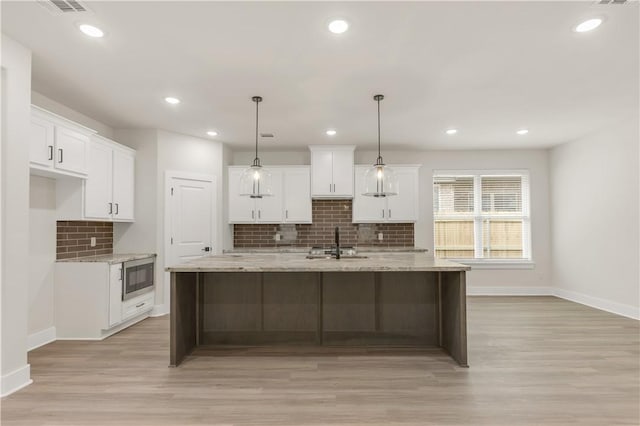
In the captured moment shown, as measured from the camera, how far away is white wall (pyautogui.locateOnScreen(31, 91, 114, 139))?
3.93m

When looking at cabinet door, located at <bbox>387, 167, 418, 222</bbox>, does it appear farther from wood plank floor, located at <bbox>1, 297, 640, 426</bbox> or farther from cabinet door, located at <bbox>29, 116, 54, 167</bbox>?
cabinet door, located at <bbox>29, 116, 54, 167</bbox>

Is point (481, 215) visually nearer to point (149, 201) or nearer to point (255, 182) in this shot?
point (255, 182)

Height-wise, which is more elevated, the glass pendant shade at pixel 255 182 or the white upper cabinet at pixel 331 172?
the white upper cabinet at pixel 331 172

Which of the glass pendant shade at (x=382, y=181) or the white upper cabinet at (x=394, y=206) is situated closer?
the glass pendant shade at (x=382, y=181)

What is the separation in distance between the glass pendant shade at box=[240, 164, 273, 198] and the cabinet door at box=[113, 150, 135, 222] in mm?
1940

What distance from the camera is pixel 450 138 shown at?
5863 mm

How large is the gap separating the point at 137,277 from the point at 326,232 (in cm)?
308

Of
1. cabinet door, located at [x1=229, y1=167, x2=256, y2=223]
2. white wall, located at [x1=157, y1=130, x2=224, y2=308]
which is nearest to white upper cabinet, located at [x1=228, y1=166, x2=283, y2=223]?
cabinet door, located at [x1=229, y1=167, x2=256, y2=223]

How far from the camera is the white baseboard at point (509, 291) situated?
6613 millimetres

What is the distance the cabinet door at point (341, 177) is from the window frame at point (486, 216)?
5.34 feet

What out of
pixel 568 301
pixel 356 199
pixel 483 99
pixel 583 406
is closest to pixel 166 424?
pixel 583 406

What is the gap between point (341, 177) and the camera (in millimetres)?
6211

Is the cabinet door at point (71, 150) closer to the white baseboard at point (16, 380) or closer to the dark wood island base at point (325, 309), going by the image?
the dark wood island base at point (325, 309)

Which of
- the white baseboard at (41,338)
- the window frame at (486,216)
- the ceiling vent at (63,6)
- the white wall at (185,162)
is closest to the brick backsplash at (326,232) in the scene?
the white wall at (185,162)
